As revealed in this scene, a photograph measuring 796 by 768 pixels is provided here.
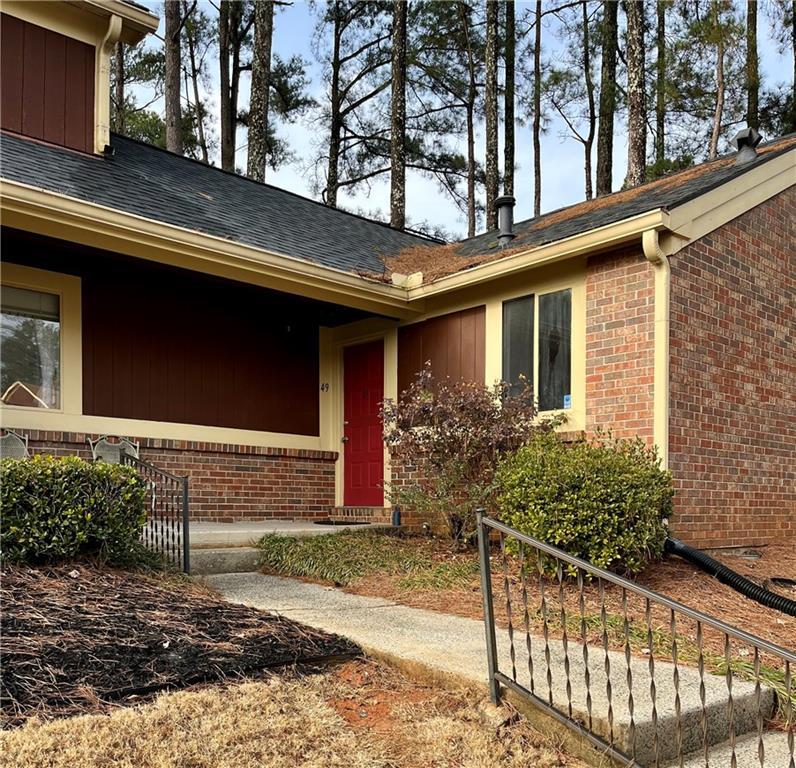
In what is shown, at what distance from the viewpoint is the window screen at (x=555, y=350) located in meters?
7.67

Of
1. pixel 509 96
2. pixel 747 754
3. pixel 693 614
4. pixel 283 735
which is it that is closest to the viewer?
pixel 693 614

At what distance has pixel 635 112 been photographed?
14.4 m

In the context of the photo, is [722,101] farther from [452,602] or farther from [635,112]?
[452,602]

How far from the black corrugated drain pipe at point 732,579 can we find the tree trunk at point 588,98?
1507 cm

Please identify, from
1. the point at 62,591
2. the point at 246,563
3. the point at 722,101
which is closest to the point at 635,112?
the point at 722,101

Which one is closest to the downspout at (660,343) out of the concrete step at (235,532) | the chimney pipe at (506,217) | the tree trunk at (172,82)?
the concrete step at (235,532)

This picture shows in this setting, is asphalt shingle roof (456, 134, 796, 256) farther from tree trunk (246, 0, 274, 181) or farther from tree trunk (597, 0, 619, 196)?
tree trunk (597, 0, 619, 196)

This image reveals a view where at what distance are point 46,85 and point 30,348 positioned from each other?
118 inches

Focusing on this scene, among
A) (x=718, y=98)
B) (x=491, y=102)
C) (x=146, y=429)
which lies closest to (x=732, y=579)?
(x=146, y=429)

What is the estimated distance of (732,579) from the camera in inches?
246

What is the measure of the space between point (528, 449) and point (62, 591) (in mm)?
3606

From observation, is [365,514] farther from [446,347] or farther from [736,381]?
[736,381]

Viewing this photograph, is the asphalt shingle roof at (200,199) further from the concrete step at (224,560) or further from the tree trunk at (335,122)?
the tree trunk at (335,122)

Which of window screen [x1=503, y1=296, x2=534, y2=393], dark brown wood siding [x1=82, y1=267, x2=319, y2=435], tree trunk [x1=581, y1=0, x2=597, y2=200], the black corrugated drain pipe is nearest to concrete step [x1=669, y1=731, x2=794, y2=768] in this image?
the black corrugated drain pipe
